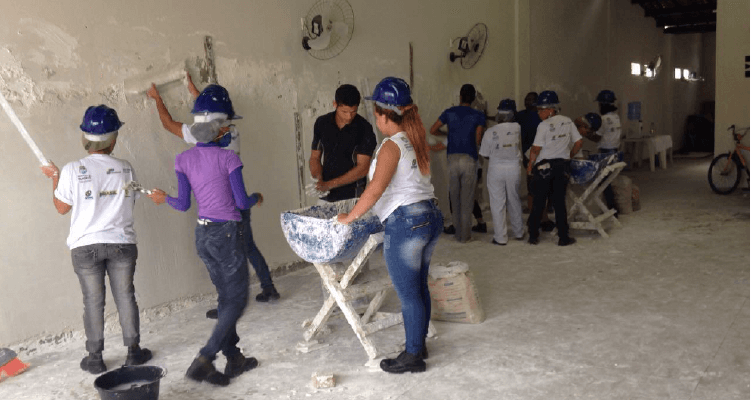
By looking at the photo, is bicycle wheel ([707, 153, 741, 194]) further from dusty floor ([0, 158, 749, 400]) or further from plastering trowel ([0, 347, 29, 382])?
plastering trowel ([0, 347, 29, 382])

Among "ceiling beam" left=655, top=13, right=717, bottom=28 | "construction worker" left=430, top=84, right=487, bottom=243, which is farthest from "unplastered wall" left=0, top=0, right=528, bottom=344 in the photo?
"ceiling beam" left=655, top=13, right=717, bottom=28

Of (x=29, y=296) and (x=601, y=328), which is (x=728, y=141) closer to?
(x=601, y=328)

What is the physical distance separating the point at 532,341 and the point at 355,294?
3.52 feet

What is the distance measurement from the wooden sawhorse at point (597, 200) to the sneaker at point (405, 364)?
3.87 m

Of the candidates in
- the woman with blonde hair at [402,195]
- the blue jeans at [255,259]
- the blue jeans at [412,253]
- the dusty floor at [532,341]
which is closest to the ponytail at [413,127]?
the woman with blonde hair at [402,195]

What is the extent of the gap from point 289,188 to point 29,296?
2.28 metres

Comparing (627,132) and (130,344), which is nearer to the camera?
(130,344)

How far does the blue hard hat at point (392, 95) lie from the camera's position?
3471mm

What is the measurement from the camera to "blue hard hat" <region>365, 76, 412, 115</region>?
137 inches

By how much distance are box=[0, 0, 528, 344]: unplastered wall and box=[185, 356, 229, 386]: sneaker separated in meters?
1.19

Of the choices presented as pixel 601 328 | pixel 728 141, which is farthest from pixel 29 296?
pixel 728 141

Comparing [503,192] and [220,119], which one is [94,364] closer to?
[220,119]

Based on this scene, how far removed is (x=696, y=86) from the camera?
63.1 ft

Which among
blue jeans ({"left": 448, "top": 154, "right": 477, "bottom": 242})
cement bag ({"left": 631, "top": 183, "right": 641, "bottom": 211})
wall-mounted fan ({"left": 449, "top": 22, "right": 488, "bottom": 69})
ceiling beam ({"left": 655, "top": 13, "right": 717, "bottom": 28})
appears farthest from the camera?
ceiling beam ({"left": 655, "top": 13, "right": 717, "bottom": 28})
